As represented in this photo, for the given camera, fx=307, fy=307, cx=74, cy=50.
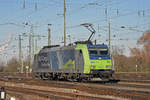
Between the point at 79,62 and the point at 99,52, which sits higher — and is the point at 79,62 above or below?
below

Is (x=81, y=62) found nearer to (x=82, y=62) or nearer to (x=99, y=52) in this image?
(x=82, y=62)

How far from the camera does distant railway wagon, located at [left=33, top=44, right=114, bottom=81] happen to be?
24250 millimetres

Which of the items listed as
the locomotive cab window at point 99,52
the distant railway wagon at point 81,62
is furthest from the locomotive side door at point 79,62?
the locomotive cab window at point 99,52

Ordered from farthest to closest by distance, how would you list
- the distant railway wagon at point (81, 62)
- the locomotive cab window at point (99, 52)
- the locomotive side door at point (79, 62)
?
the locomotive cab window at point (99, 52) < the locomotive side door at point (79, 62) < the distant railway wagon at point (81, 62)

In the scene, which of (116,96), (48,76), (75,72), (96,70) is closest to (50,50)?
(48,76)

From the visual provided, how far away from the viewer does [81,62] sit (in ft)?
81.0

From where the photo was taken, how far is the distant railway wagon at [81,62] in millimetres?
24250

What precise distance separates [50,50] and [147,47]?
26.4 metres

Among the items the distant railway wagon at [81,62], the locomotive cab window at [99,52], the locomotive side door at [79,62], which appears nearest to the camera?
the distant railway wagon at [81,62]

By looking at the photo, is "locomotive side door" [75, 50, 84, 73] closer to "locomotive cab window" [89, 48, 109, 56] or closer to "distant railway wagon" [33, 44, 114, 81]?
"distant railway wagon" [33, 44, 114, 81]

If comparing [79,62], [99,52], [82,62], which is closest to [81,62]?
[82,62]

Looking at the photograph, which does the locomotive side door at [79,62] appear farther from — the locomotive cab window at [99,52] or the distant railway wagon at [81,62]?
the locomotive cab window at [99,52]

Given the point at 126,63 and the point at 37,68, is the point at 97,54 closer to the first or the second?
the point at 37,68

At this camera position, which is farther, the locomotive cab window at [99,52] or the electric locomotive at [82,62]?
the locomotive cab window at [99,52]
